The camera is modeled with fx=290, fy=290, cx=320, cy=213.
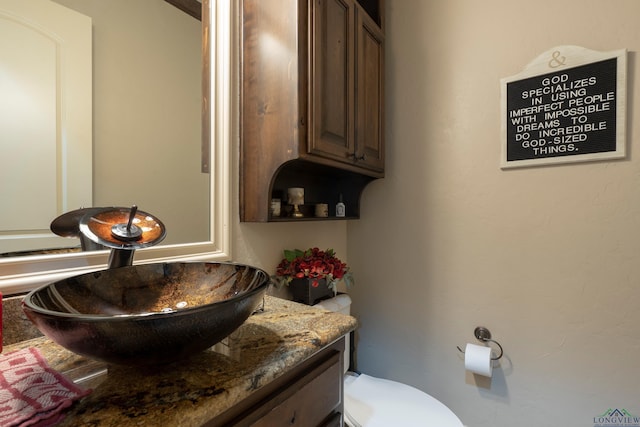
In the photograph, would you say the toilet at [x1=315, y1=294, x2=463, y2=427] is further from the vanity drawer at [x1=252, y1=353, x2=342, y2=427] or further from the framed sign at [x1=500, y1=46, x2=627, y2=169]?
the framed sign at [x1=500, y1=46, x2=627, y2=169]

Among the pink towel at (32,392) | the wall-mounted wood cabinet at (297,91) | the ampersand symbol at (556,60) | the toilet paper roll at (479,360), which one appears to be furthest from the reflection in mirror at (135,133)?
the ampersand symbol at (556,60)

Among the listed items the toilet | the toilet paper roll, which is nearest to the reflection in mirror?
the toilet

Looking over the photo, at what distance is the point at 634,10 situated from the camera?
1.04m

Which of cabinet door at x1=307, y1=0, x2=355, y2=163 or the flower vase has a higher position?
cabinet door at x1=307, y1=0, x2=355, y2=163

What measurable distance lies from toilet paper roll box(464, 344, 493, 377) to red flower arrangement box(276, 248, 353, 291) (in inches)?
24.9

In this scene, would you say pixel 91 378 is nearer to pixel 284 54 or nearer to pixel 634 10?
pixel 284 54

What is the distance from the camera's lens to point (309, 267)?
128 cm

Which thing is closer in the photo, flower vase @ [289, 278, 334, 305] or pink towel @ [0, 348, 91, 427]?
pink towel @ [0, 348, 91, 427]

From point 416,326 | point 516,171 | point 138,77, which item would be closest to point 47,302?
point 138,77

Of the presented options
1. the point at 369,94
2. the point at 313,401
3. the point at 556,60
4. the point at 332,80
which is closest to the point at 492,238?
the point at 556,60

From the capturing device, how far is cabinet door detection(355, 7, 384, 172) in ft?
4.23

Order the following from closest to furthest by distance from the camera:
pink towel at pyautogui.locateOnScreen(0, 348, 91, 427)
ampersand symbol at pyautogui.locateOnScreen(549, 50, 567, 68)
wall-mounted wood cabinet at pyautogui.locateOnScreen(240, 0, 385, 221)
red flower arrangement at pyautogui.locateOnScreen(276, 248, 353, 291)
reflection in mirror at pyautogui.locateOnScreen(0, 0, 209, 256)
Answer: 1. pink towel at pyautogui.locateOnScreen(0, 348, 91, 427)
2. reflection in mirror at pyautogui.locateOnScreen(0, 0, 209, 256)
3. wall-mounted wood cabinet at pyautogui.locateOnScreen(240, 0, 385, 221)
4. ampersand symbol at pyautogui.locateOnScreen(549, 50, 567, 68)
5. red flower arrangement at pyautogui.locateOnScreen(276, 248, 353, 291)

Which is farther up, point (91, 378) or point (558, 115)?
→ point (558, 115)

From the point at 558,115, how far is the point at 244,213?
1308 mm
